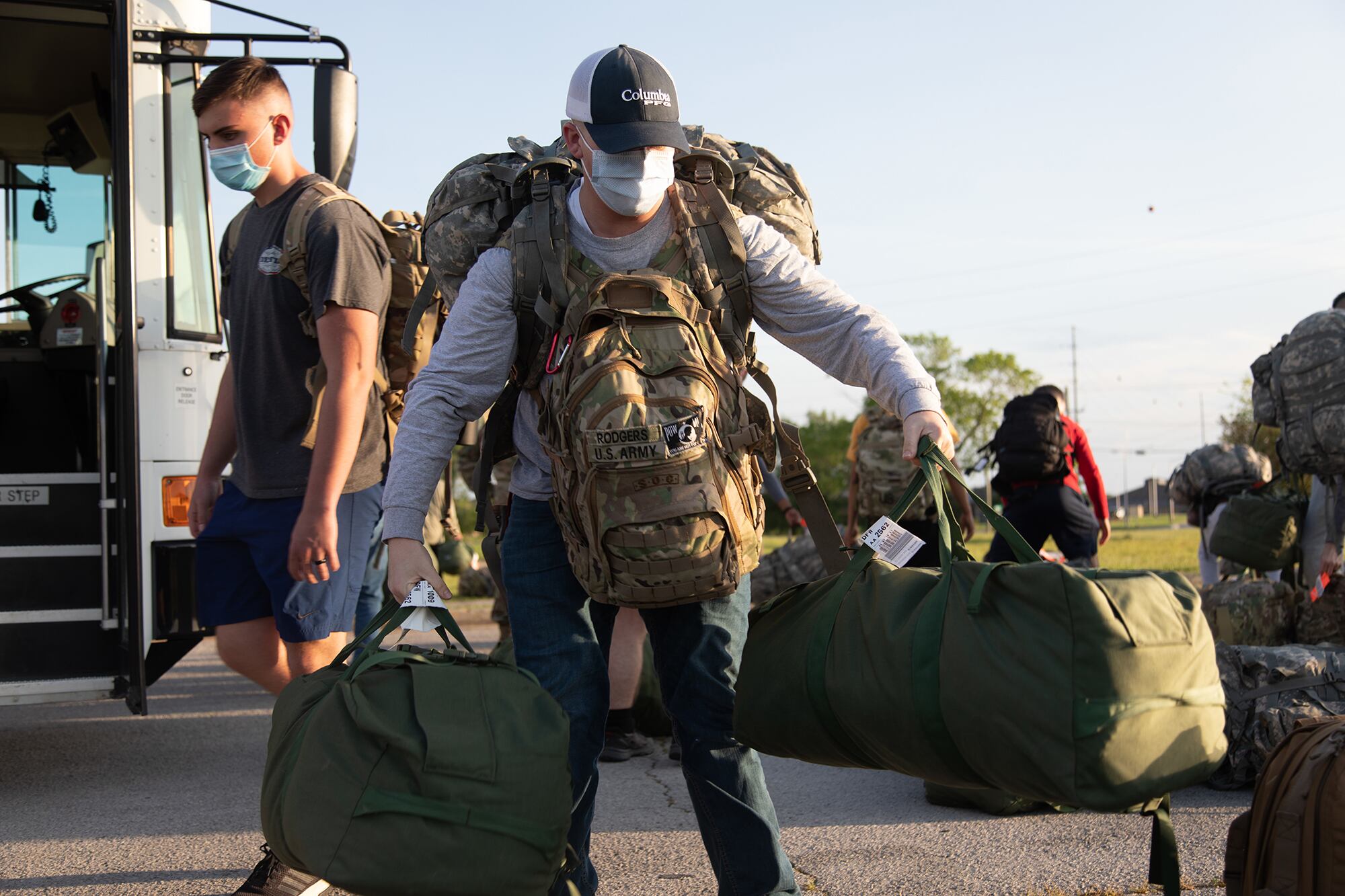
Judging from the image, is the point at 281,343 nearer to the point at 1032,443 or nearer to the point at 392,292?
the point at 392,292

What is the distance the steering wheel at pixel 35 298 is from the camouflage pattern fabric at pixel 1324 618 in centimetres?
578

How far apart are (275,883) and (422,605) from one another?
4.47 feet

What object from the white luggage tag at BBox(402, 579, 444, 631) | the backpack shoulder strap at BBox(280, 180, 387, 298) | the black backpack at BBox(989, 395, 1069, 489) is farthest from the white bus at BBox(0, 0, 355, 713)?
the black backpack at BBox(989, 395, 1069, 489)

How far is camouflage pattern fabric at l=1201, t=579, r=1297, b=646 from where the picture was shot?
5.62 meters

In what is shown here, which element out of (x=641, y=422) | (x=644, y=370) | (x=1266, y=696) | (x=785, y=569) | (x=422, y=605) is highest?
(x=644, y=370)

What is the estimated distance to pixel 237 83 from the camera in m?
3.84

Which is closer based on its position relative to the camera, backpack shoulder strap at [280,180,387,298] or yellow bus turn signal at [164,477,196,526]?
backpack shoulder strap at [280,180,387,298]

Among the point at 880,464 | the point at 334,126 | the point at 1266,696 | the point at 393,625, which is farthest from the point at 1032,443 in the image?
the point at 393,625

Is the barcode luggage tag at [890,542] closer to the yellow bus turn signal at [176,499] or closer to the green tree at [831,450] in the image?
the yellow bus turn signal at [176,499]

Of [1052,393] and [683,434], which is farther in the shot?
[1052,393]

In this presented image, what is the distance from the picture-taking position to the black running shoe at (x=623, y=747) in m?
5.34

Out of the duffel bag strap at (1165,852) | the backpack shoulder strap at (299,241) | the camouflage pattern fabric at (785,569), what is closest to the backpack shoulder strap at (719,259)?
the duffel bag strap at (1165,852)

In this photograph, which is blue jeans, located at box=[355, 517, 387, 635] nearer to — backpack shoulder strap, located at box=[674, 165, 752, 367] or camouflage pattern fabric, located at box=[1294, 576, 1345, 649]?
backpack shoulder strap, located at box=[674, 165, 752, 367]

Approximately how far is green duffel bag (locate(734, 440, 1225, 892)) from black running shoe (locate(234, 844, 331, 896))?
5.30ft
